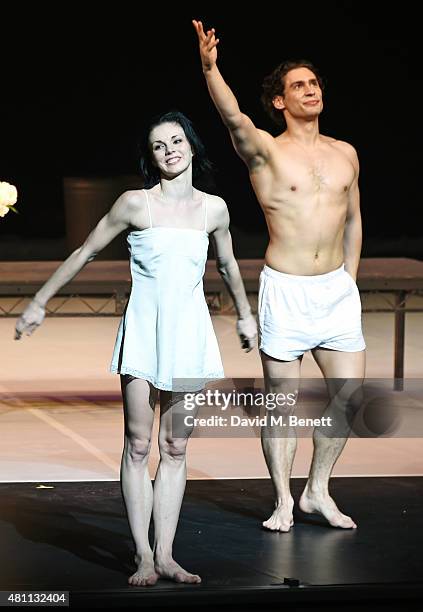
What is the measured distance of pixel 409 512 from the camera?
462 centimetres

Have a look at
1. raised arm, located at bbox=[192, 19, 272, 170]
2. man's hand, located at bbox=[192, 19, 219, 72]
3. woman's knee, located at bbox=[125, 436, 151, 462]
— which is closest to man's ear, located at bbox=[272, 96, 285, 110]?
raised arm, located at bbox=[192, 19, 272, 170]

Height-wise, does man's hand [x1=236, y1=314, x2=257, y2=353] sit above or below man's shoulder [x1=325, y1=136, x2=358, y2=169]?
below

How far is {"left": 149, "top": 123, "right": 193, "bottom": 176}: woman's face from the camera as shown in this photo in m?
3.79

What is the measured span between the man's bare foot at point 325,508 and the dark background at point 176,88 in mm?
7329

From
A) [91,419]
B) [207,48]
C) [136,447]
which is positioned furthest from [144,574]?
[91,419]

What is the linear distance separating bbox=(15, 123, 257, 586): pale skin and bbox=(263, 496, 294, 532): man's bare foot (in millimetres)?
653

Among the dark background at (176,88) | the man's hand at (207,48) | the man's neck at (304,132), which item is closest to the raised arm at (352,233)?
the man's neck at (304,132)

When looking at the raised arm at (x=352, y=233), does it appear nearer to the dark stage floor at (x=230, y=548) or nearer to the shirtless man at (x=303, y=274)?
the shirtless man at (x=303, y=274)

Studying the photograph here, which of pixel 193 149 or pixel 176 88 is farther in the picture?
pixel 176 88

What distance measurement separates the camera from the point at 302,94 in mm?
4504

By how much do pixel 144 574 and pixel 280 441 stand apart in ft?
3.03

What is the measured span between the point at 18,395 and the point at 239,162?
17.3 feet

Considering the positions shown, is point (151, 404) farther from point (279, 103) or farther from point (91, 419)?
point (91, 419)

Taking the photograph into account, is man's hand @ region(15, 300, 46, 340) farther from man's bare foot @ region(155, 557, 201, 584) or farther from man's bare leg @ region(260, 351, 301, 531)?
man's bare leg @ region(260, 351, 301, 531)
